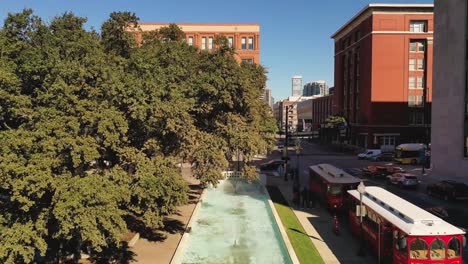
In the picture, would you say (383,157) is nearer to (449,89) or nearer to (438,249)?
(449,89)

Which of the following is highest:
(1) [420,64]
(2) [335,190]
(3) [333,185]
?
Answer: (1) [420,64]

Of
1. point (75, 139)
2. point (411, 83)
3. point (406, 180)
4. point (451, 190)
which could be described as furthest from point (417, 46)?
point (75, 139)

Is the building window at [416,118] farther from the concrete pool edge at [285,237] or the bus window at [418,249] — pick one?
the bus window at [418,249]

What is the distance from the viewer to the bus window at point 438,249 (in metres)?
15.5

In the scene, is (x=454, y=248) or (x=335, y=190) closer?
(x=454, y=248)

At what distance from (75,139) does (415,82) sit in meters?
75.1

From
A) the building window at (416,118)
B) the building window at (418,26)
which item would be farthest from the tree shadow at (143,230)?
the building window at (418,26)

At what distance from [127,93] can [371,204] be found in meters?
13.3

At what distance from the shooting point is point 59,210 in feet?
45.9

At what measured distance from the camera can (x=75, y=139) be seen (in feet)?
49.6

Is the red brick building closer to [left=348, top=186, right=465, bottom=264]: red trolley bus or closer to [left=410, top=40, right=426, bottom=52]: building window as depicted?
[left=410, top=40, right=426, bottom=52]: building window

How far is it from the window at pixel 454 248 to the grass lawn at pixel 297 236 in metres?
5.78

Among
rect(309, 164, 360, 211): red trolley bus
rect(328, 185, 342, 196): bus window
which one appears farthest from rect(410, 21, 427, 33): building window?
rect(328, 185, 342, 196): bus window

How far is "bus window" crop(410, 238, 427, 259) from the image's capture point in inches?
612
